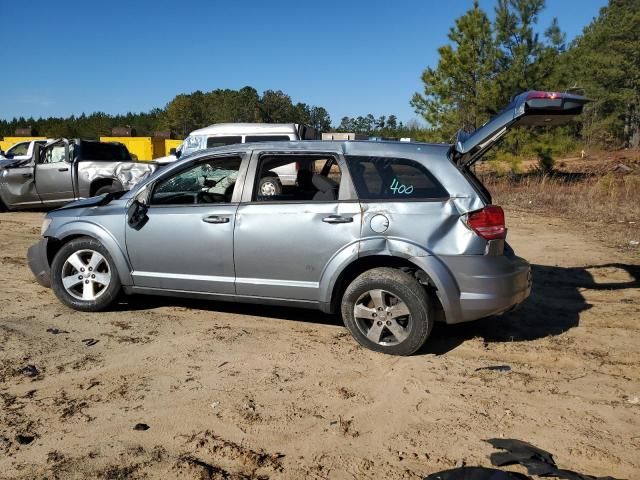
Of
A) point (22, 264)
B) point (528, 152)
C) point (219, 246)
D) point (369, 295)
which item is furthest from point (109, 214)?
point (528, 152)

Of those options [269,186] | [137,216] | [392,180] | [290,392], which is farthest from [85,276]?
[392,180]

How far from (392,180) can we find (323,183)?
62 centimetres

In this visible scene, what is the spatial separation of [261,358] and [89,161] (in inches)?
378

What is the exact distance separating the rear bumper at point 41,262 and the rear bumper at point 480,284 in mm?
3907

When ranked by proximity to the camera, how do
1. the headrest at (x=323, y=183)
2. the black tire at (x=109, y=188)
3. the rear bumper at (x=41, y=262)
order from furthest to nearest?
1. the black tire at (x=109, y=188)
2. the rear bumper at (x=41, y=262)
3. the headrest at (x=323, y=183)

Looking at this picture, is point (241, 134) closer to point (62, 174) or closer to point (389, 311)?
point (62, 174)

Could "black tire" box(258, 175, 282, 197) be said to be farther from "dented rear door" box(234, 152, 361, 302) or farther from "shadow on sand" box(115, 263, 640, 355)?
"shadow on sand" box(115, 263, 640, 355)

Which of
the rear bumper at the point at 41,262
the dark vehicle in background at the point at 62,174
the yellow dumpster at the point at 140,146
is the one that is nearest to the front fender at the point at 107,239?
the rear bumper at the point at 41,262

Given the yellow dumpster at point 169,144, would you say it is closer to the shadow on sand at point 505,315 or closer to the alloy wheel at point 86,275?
the shadow on sand at point 505,315

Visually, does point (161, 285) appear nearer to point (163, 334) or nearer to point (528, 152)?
point (163, 334)

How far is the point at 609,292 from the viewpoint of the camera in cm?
654

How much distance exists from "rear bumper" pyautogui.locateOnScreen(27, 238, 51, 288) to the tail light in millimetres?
4089

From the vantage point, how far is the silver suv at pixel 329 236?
434cm

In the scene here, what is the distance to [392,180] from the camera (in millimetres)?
4555
